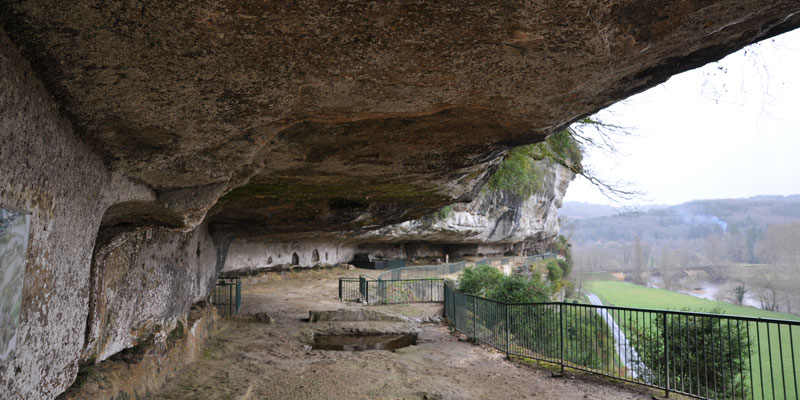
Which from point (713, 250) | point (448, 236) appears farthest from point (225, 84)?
point (713, 250)

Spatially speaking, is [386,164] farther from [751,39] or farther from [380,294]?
[380,294]

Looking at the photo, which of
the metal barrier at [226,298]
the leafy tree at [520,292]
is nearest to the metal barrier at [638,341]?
the leafy tree at [520,292]

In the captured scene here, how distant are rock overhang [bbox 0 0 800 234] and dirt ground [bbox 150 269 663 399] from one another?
3.13m

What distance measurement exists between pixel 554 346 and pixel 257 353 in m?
5.34

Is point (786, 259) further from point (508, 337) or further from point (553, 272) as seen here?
point (508, 337)

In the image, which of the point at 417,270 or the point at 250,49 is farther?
the point at 417,270

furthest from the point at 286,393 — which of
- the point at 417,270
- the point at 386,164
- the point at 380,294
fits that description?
the point at 417,270

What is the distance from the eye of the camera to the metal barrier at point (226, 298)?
447 inches

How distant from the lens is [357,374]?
6816mm

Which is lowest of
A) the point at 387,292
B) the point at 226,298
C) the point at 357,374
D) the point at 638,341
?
the point at 357,374

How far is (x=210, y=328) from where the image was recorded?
8.64m

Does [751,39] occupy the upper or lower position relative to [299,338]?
upper

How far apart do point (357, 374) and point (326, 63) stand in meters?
5.61

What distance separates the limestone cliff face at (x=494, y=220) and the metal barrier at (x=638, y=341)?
13180 millimetres
